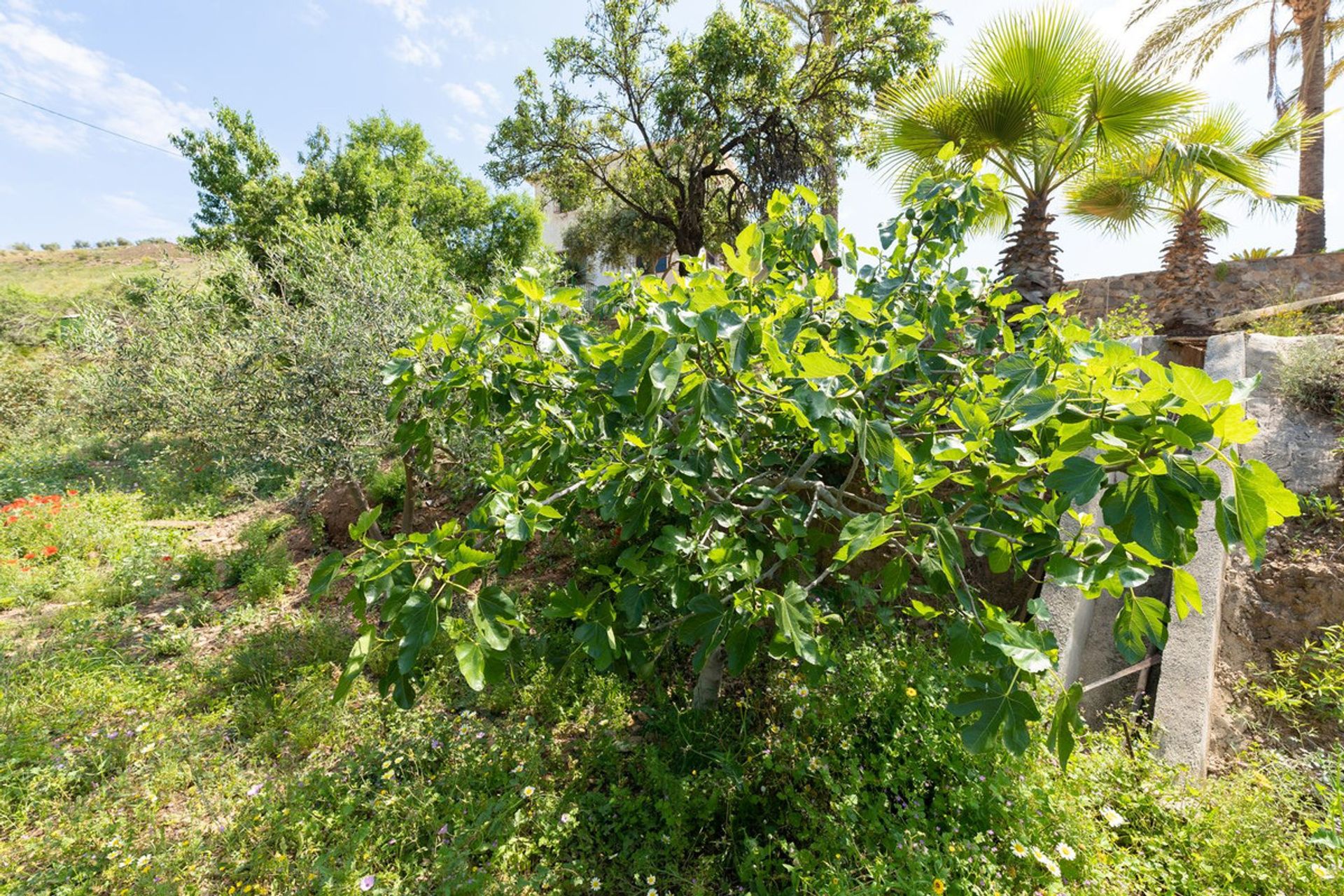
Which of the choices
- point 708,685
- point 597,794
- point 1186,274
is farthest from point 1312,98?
point 597,794

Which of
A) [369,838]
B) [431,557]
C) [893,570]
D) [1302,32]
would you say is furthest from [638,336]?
[1302,32]

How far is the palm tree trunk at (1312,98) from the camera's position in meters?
8.95

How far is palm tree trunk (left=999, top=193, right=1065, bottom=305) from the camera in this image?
17.1 feet

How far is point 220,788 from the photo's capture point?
2459 mm

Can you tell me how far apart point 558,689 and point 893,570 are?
2.11m

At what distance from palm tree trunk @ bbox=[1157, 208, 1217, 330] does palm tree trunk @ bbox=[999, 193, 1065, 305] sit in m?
2.70

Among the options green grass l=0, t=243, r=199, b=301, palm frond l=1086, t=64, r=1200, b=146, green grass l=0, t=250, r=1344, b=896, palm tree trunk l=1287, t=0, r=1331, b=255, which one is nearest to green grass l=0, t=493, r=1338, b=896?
green grass l=0, t=250, r=1344, b=896

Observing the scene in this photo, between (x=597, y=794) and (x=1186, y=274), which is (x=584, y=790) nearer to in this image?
(x=597, y=794)

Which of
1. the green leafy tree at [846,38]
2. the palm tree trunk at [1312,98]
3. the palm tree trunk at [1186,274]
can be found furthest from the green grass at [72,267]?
the palm tree trunk at [1312,98]

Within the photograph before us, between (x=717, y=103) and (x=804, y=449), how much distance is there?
8.30 m

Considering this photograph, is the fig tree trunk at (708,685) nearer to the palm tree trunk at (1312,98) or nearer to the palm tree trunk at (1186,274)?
the palm tree trunk at (1186,274)

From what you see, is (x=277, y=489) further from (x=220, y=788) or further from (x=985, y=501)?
(x=985, y=501)

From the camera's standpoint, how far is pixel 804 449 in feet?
7.89

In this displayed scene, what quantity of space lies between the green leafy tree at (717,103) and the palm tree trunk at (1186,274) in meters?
4.48
